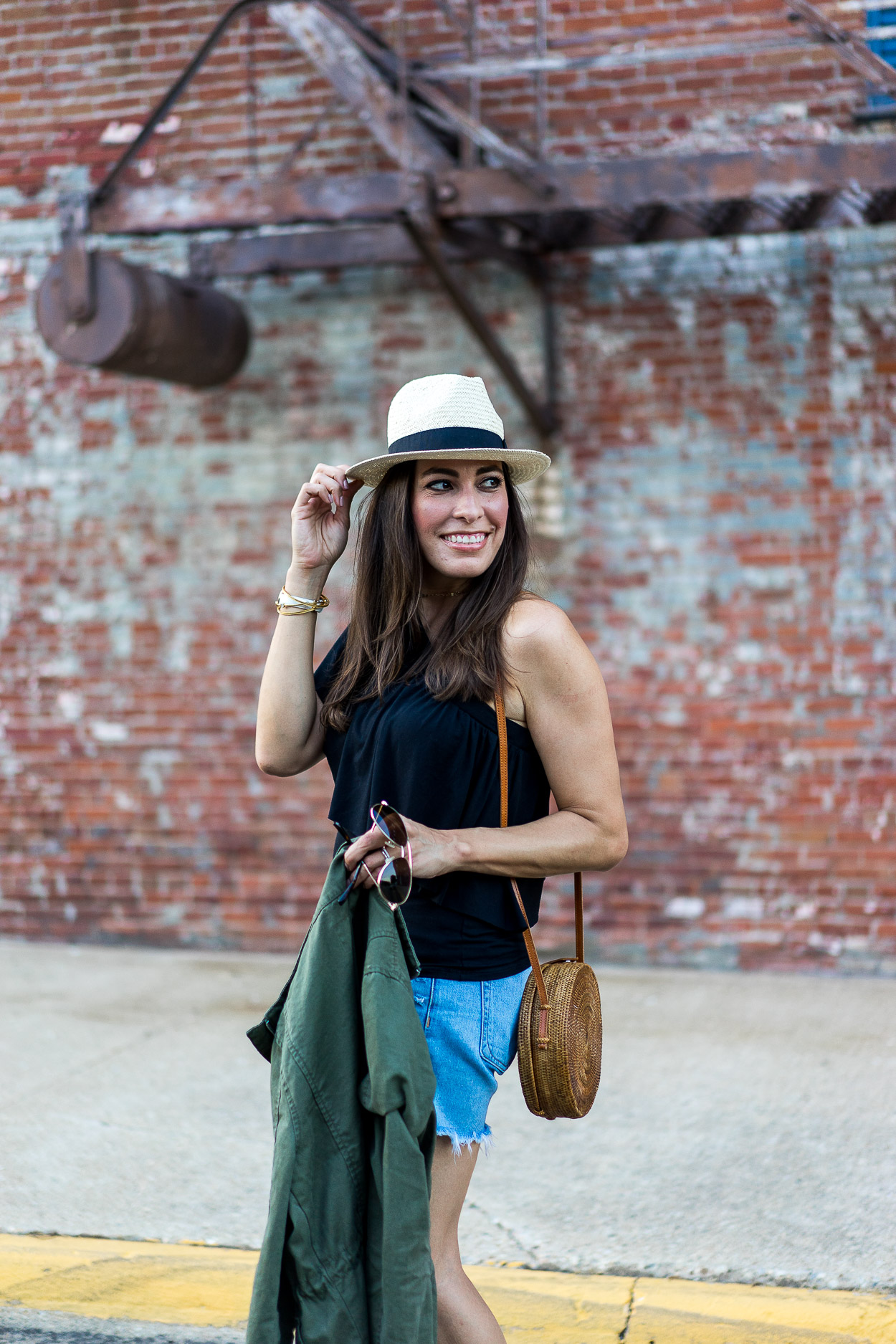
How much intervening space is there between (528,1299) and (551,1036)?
51.5 inches

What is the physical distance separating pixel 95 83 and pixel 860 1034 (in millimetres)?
5509

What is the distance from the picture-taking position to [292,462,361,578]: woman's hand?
8.21 feet

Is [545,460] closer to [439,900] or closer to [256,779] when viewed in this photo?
[439,900]

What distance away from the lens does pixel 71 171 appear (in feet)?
22.3

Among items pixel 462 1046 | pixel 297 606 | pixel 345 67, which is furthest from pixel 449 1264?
pixel 345 67

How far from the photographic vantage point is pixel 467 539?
2375 millimetres

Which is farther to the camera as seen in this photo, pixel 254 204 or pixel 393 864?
pixel 254 204

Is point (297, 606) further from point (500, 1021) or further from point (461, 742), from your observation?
point (500, 1021)

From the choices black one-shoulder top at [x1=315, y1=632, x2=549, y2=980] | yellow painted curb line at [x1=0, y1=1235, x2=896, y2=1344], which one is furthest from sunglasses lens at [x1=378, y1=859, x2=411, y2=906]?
yellow painted curb line at [x1=0, y1=1235, x2=896, y2=1344]

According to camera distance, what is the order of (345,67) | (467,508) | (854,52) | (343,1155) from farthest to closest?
(345,67) → (854,52) → (467,508) → (343,1155)

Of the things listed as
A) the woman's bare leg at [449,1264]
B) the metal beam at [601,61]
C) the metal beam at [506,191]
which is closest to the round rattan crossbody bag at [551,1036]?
the woman's bare leg at [449,1264]

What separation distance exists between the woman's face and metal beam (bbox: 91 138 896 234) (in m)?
3.11

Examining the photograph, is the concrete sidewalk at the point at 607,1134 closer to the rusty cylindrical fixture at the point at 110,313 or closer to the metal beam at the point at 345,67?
the rusty cylindrical fixture at the point at 110,313

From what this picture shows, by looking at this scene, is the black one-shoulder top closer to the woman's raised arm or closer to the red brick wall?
the woman's raised arm
